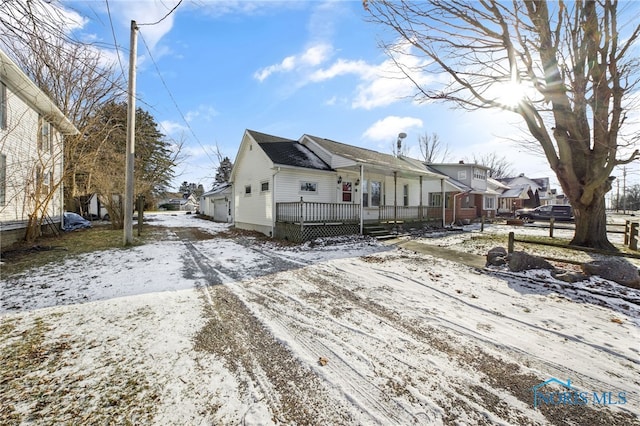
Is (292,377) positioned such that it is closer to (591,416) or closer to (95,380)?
(95,380)

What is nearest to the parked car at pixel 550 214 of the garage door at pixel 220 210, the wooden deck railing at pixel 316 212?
the wooden deck railing at pixel 316 212

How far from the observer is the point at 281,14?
686 cm

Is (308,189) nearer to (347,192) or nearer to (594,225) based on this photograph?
(347,192)

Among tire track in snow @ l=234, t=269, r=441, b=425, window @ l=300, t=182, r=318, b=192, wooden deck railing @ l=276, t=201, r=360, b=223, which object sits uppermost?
window @ l=300, t=182, r=318, b=192

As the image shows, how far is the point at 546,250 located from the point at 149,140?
126 ft

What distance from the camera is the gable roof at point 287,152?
12.1 m

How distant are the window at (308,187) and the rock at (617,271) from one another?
32.2 feet

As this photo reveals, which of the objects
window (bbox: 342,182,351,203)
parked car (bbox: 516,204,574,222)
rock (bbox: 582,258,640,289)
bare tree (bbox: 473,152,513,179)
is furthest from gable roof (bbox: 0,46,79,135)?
bare tree (bbox: 473,152,513,179)

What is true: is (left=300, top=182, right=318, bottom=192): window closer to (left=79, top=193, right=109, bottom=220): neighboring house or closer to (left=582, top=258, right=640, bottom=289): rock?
(left=582, top=258, right=640, bottom=289): rock

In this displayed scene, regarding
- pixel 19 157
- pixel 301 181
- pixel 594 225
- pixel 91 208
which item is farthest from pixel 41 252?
pixel 91 208

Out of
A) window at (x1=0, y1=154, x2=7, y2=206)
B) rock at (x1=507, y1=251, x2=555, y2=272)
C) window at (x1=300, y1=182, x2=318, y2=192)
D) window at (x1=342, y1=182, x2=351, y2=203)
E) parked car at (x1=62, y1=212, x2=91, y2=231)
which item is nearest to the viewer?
rock at (x1=507, y1=251, x2=555, y2=272)

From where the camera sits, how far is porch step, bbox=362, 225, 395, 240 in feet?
39.3

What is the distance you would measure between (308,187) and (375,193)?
15.5 feet

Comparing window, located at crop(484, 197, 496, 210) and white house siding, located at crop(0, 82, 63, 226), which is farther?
window, located at crop(484, 197, 496, 210)
